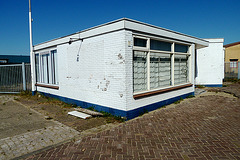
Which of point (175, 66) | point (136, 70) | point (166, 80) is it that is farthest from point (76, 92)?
point (175, 66)

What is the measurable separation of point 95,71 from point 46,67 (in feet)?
15.1

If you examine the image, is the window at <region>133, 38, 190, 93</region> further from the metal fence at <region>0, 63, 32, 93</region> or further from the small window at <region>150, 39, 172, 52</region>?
the metal fence at <region>0, 63, 32, 93</region>

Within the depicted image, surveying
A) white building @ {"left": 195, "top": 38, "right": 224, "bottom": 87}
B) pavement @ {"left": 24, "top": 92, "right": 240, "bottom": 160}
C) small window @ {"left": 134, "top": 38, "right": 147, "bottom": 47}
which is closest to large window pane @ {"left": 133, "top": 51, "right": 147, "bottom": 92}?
small window @ {"left": 134, "top": 38, "right": 147, "bottom": 47}

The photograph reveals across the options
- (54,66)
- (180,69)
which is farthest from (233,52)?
(54,66)

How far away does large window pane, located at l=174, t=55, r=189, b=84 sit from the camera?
28.0 feet

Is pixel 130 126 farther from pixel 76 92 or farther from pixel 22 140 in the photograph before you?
pixel 76 92

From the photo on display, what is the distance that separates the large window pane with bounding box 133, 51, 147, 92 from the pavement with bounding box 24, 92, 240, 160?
112 cm

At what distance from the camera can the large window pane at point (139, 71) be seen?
612 cm

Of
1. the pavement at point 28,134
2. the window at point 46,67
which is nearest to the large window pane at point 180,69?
the pavement at point 28,134

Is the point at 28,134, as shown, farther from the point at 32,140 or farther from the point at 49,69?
the point at 49,69

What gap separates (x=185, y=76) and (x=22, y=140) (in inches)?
315

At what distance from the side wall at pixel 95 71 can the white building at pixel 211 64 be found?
33.6ft

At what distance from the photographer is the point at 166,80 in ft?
25.9

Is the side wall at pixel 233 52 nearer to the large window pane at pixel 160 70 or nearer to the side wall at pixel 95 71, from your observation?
the large window pane at pixel 160 70
